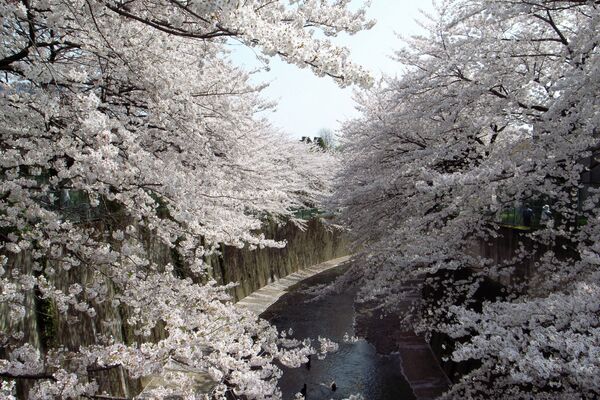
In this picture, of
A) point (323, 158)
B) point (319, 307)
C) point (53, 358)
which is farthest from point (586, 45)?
point (323, 158)

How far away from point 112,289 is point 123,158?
491 cm

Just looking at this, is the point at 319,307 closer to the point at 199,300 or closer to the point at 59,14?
the point at 199,300

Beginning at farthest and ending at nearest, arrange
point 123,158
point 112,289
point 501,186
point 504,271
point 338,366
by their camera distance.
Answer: point 338,366 → point 112,289 → point 504,271 → point 501,186 → point 123,158

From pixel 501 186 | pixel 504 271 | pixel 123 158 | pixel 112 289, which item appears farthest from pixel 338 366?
pixel 123 158

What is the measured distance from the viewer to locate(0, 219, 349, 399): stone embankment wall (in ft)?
22.8

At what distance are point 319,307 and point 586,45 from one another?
13.6 metres

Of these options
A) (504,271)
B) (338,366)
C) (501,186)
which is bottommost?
(338,366)

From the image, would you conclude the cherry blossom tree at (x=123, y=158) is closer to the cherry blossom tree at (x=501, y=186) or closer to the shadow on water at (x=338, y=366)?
the cherry blossom tree at (x=501, y=186)

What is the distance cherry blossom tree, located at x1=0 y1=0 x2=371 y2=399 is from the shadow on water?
467cm

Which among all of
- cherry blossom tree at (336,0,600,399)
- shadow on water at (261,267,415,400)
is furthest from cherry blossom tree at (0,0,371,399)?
shadow on water at (261,267,415,400)

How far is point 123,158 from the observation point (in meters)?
5.11

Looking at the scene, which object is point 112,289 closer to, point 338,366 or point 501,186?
point 338,366

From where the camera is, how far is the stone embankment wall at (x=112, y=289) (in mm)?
6953

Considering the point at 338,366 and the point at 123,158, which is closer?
the point at 123,158
